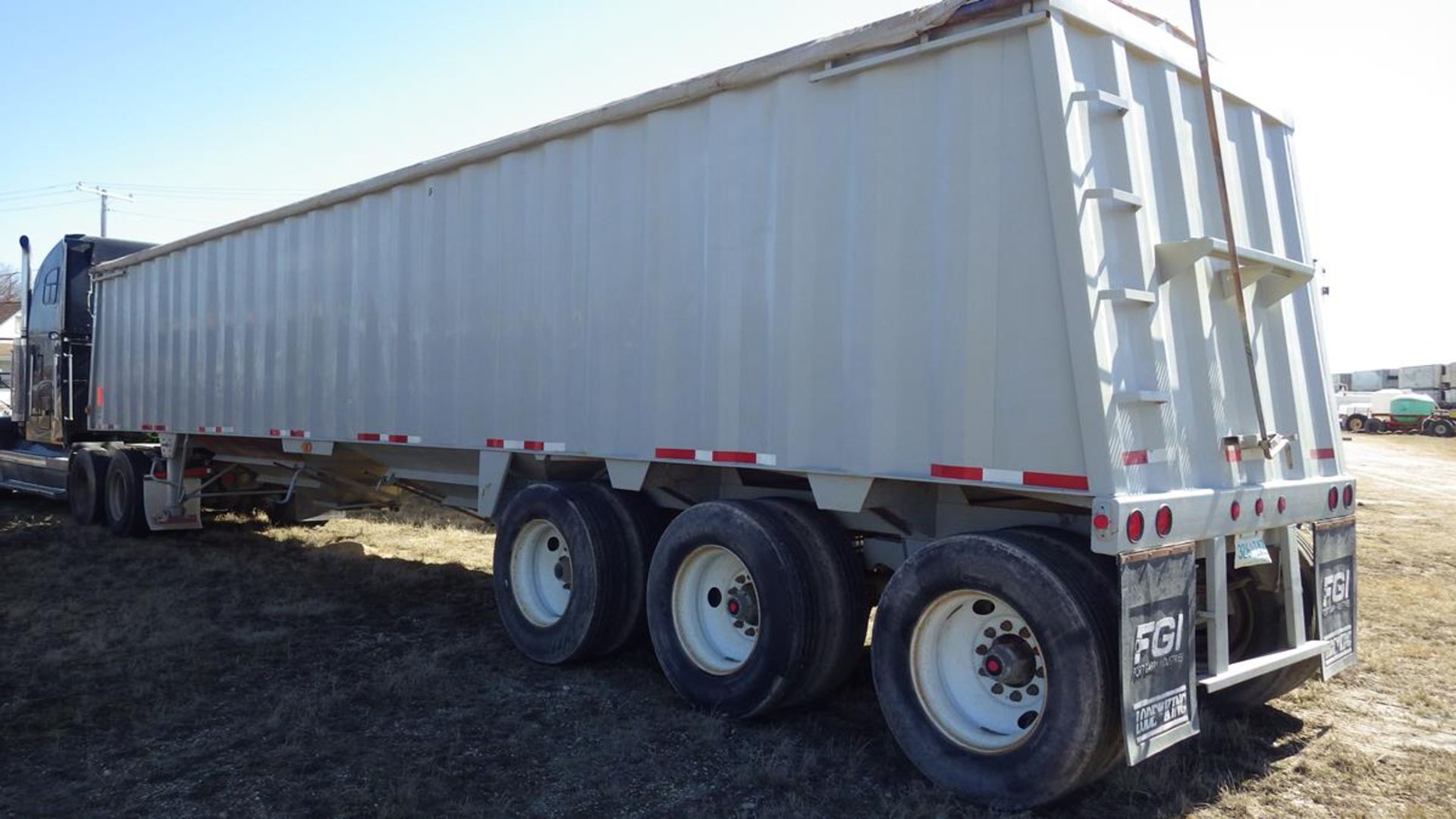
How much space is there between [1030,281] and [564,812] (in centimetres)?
285

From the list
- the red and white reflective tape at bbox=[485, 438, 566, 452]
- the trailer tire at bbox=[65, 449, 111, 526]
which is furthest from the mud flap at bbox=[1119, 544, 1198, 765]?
the trailer tire at bbox=[65, 449, 111, 526]

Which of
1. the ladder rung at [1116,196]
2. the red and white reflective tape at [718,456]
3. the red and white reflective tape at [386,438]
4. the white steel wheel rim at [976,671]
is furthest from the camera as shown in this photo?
the red and white reflective tape at [386,438]

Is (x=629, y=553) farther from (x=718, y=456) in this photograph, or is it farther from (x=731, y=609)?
(x=718, y=456)

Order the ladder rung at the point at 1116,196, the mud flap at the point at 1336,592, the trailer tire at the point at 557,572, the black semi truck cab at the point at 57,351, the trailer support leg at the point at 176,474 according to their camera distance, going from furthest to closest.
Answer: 1. the black semi truck cab at the point at 57,351
2. the trailer support leg at the point at 176,474
3. the trailer tire at the point at 557,572
4. the mud flap at the point at 1336,592
5. the ladder rung at the point at 1116,196

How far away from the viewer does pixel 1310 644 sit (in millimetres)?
4887

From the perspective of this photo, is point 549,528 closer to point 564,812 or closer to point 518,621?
point 518,621

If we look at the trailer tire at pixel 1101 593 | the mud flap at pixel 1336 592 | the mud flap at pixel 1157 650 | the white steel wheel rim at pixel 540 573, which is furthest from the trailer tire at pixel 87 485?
the mud flap at pixel 1336 592

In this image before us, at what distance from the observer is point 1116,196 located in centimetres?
409

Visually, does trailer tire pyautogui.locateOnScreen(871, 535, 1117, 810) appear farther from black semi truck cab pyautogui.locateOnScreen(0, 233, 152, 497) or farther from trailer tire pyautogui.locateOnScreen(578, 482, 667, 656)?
black semi truck cab pyautogui.locateOnScreen(0, 233, 152, 497)

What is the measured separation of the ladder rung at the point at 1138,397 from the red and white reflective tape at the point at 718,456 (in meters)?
1.72

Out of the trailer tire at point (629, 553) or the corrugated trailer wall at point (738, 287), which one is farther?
the trailer tire at point (629, 553)

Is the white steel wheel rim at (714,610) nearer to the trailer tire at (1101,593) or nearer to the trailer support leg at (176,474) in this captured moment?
the trailer tire at (1101,593)

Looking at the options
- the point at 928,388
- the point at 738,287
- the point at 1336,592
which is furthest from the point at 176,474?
the point at 1336,592

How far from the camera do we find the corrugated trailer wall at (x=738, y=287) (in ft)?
13.8
